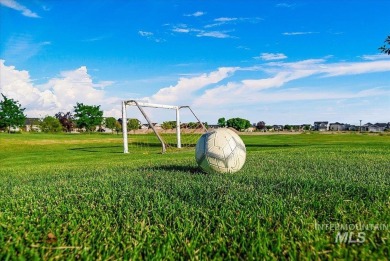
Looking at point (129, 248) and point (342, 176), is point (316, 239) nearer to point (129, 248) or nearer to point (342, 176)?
point (129, 248)

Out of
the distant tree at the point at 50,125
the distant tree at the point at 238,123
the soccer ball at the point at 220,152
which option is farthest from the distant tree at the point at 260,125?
the soccer ball at the point at 220,152

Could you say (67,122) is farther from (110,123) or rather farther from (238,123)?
(238,123)

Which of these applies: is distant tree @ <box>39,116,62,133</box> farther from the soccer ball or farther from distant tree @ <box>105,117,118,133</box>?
the soccer ball

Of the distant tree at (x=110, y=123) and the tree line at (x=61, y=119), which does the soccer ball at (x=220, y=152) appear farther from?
the distant tree at (x=110, y=123)

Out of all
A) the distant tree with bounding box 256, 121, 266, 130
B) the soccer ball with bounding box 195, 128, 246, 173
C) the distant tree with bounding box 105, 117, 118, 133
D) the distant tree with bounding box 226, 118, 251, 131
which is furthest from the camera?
the distant tree with bounding box 256, 121, 266, 130

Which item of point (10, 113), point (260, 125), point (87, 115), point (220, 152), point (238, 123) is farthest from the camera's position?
point (260, 125)

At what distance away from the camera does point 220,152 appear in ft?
20.8

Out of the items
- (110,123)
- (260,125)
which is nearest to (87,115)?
(110,123)

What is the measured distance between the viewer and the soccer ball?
6336mm

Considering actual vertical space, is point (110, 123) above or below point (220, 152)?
above

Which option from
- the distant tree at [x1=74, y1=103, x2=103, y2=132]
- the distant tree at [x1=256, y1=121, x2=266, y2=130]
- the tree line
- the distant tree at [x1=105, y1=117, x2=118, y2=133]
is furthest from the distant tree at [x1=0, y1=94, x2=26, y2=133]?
the distant tree at [x1=256, y1=121, x2=266, y2=130]

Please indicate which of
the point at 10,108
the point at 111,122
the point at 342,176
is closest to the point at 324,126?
the point at 111,122

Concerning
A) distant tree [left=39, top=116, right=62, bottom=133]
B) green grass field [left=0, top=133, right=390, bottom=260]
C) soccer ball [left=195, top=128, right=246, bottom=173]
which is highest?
distant tree [left=39, top=116, right=62, bottom=133]

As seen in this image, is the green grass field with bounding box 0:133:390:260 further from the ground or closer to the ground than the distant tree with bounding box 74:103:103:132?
closer to the ground
